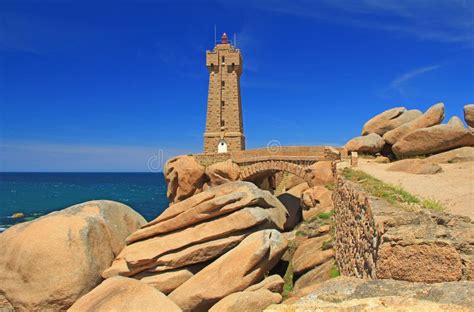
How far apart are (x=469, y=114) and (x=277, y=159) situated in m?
11.5

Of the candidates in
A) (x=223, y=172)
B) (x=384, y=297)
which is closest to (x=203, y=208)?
(x=384, y=297)

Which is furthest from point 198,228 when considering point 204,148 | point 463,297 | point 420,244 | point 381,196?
point 204,148

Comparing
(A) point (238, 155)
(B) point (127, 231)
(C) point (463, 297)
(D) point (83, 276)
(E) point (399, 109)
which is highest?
(E) point (399, 109)

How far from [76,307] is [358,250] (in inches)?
290

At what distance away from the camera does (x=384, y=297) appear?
124 inches

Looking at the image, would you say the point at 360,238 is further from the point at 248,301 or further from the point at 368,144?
the point at 368,144

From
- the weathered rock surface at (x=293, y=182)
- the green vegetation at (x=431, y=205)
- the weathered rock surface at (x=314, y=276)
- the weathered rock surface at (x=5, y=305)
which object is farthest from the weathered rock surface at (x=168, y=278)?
the weathered rock surface at (x=293, y=182)

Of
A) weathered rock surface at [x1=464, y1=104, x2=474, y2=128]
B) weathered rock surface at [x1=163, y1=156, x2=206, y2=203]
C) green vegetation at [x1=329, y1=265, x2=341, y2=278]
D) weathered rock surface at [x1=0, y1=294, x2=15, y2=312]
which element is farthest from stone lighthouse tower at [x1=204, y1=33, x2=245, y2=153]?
green vegetation at [x1=329, y1=265, x2=341, y2=278]

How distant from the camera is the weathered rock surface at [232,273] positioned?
1035 centimetres

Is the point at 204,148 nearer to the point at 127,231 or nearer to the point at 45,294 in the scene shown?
the point at 127,231

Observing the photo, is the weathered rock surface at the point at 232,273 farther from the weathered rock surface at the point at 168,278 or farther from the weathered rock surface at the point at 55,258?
the weathered rock surface at the point at 55,258

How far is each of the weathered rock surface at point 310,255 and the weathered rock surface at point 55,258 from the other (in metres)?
6.35

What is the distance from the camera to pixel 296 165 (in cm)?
2452

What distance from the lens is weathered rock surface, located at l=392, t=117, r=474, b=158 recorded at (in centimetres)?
1748
